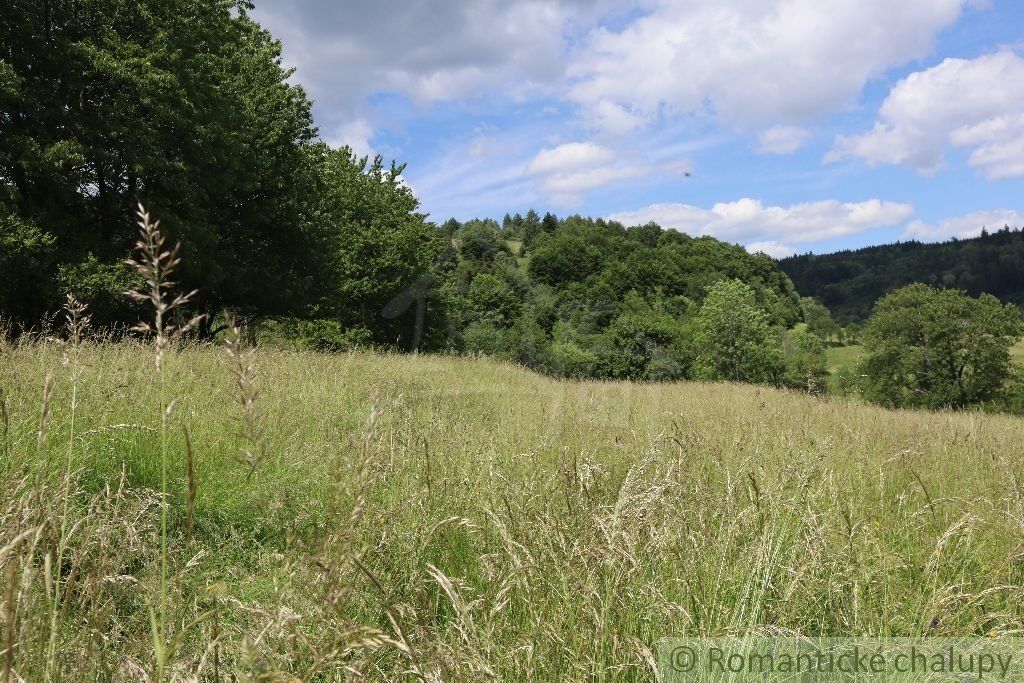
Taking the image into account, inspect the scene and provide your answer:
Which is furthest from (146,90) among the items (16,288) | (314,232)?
(314,232)

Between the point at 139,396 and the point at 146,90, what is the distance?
11211mm

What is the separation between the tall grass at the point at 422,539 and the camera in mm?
1478

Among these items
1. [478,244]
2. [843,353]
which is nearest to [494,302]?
[478,244]

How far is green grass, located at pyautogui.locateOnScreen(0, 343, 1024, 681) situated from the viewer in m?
1.59

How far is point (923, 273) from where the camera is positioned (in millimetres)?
165875

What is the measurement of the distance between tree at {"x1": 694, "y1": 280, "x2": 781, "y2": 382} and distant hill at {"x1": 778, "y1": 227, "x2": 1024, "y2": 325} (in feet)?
345

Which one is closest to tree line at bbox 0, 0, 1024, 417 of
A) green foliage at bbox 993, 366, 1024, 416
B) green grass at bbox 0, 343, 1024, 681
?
green foliage at bbox 993, 366, 1024, 416

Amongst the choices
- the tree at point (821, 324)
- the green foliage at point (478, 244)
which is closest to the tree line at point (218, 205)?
the green foliage at point (478, 244)

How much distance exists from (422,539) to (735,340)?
51012 millimetres

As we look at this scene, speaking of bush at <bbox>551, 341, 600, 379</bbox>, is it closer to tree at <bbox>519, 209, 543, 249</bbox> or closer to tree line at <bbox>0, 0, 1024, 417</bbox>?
tree line at <bbox>0, 0, 1024, 417</bbox>

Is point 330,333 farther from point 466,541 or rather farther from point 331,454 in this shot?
point 466,541

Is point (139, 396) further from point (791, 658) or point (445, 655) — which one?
→ point (791, 658)

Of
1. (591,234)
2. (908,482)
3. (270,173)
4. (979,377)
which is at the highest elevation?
(591,234)

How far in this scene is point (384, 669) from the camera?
1936 mm
